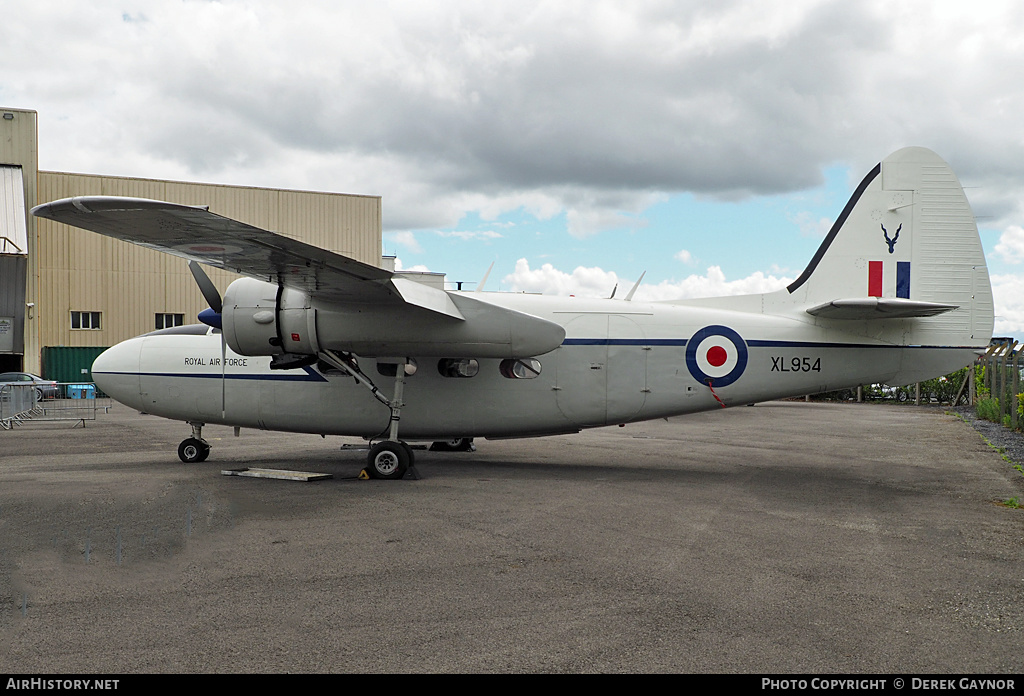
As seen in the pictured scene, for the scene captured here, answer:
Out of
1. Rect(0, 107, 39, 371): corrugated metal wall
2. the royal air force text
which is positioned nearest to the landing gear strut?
the royal air force text

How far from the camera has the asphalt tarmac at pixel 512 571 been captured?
4.13 meters

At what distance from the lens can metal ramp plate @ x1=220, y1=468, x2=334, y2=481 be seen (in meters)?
10.2

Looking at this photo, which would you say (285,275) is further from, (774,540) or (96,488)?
(774,540)

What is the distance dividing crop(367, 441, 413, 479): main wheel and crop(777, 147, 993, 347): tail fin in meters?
6.62

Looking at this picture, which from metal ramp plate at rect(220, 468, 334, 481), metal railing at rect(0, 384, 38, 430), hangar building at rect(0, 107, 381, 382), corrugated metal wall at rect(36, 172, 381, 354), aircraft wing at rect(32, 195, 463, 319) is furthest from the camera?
corrugated metal wall at rect(36, 172, 381, 354)

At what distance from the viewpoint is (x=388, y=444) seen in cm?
1059

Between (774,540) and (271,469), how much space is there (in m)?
7.54

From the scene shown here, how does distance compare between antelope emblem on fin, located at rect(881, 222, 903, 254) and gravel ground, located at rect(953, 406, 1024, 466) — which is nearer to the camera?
antelope emblem on fin, located at rect(881, 222, 903, 254)

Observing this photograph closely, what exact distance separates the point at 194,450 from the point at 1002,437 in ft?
60.9

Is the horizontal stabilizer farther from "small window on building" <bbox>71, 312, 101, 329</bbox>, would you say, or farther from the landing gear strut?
"small window on building" <bbox>71, 312, 101, 329</bbox>

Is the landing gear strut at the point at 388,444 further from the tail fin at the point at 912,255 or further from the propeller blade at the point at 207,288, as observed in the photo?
the tail fin at the point at 912,255

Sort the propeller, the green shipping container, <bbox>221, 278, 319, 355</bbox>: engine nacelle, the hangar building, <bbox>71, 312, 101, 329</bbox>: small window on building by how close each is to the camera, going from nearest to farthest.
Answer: <bbox>221, 278, 319, 355</bbox>: engine nacelle → the propeller → the hangar building → the green shipping container → <bbox>71, 312, 101, 329</bbox>: small window on building

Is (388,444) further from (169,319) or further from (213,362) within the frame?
(169,319)
